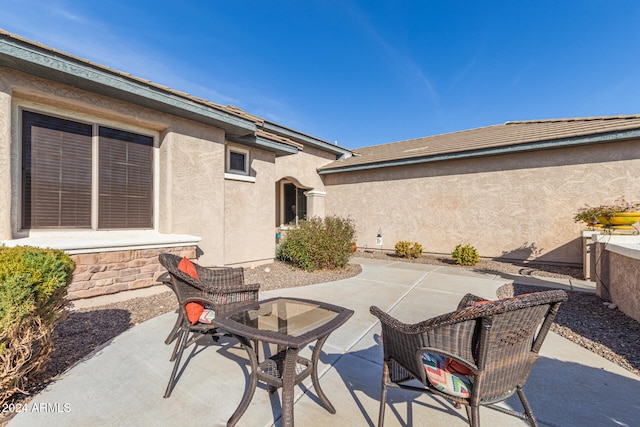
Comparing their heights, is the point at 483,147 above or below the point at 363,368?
above

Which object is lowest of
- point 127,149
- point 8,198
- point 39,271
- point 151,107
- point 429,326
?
point 429,326

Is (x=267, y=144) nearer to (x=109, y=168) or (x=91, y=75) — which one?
(x=109, y=168)

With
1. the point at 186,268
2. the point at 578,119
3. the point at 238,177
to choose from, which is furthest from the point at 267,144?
the point at 578,119

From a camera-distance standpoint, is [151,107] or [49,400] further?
[151,107]

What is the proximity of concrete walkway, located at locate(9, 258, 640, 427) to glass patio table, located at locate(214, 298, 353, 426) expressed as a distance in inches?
8.4

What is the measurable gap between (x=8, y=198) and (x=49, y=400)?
3469mm

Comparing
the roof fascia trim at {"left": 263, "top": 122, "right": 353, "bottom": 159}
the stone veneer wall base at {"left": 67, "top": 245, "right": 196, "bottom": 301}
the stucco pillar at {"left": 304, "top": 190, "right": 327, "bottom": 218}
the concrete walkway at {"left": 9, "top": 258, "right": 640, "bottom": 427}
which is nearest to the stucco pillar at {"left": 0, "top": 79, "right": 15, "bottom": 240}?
the stone veneer wall base at {"left": 67, "top": 245, "right": 196, "bottom": 301}

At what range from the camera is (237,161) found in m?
7.49

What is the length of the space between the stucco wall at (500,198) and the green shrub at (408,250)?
0.68 meters

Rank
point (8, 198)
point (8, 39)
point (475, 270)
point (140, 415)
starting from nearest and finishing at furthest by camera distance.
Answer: point (140, 415) → point (8, 39) → point (8, 198) → point (475, 270)

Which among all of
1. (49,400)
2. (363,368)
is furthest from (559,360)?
(49,400)

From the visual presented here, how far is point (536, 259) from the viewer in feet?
26.5

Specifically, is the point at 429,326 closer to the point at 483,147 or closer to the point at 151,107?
the point at 151,107

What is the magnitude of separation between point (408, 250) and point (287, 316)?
7841 mm
